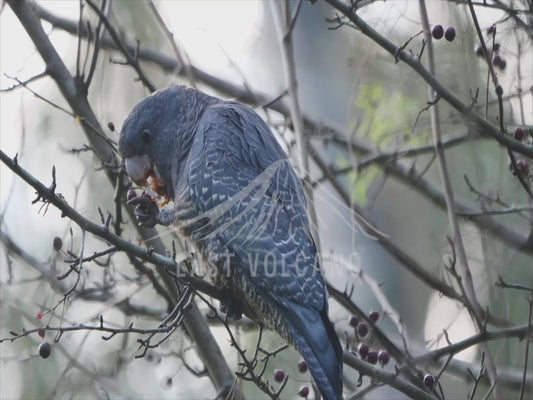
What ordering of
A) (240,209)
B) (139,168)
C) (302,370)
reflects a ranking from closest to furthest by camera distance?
(240,209), (302,370), (139,168)

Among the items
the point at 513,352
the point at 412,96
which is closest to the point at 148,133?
the point at 412,96

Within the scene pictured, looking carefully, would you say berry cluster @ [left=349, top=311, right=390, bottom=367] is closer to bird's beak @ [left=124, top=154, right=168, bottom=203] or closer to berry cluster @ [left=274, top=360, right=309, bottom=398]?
berry cluster @ [left=274, top=360, right=309, bottom=398]

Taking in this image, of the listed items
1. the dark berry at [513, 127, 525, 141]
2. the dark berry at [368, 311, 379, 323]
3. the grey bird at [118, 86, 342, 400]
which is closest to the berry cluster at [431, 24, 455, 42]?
the dark berry at [513, 127, 525, 141]

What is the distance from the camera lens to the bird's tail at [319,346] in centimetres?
358

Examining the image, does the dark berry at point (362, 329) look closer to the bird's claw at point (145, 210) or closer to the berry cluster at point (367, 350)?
the berry cluster at point (367, 350)

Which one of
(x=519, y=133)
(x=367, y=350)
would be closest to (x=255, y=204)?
(x=367, y=350)

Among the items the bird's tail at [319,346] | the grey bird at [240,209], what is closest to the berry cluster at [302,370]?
the grey bird at [240,209]

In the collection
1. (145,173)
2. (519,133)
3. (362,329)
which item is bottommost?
(362,329)

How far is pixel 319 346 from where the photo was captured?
368 centimetres

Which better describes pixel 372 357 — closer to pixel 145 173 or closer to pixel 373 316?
pixel 373 316

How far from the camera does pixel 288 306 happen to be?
390 cm

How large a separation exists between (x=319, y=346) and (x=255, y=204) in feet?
2.80

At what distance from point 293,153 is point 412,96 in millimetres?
1627

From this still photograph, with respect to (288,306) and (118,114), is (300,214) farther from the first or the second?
(118,114)
